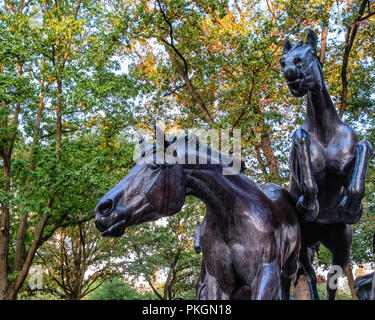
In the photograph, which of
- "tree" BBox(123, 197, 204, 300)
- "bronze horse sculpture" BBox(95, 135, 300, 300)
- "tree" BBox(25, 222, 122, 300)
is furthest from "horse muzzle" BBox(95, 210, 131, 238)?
"tree" BBox(25, 222, 122, 300)

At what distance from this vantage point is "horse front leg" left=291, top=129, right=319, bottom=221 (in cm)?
261

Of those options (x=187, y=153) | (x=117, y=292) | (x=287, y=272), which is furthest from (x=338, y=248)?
(x=117, y=292)

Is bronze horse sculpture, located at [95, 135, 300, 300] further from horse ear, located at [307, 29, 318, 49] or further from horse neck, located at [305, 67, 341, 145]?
horse ear, located at [307, 29, 318, 49]

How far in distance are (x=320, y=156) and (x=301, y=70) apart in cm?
64

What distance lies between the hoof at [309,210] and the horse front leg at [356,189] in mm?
177

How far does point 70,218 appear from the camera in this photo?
1319 cm

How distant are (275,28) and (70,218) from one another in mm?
9323

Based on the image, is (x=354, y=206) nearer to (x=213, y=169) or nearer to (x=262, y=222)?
(x=262, y=222)

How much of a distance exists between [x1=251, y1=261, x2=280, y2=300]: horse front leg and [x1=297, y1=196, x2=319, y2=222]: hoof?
48cm

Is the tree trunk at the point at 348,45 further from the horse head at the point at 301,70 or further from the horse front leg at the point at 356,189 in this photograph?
the horse front leg at the point at 356,189

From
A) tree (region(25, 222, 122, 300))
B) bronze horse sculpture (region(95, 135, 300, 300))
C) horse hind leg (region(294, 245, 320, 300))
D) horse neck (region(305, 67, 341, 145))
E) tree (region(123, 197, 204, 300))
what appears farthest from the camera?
tree (region(25, 222, 122, 300))
